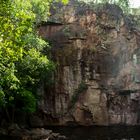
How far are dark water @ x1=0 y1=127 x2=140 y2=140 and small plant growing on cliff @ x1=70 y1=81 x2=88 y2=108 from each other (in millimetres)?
2574

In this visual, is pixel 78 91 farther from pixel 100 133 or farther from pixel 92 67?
pixel 100 133

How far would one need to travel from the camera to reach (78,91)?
31844 mm

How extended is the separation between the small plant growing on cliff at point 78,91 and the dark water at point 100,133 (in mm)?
2574

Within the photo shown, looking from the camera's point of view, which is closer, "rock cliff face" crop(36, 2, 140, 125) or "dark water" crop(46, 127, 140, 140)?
"dark water" crop(46, 127, 140, 140)

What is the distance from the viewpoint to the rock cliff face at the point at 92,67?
31.7m

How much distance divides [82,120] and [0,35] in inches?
982

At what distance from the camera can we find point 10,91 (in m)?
23.3

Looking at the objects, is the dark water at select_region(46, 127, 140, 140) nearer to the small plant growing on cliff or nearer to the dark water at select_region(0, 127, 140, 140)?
the dark water at select_region(0, 127, 140, 140)

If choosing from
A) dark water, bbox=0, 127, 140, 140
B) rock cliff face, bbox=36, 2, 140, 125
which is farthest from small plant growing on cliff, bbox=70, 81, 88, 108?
dark water, bbox=0, 127, 140, 140

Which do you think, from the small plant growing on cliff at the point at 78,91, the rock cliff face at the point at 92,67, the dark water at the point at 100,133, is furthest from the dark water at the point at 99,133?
the small plant growing on cliff at the point at 78,91

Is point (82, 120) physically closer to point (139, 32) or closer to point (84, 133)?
point (84, 133)

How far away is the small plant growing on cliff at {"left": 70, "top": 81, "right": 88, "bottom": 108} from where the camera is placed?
3170 centimetres

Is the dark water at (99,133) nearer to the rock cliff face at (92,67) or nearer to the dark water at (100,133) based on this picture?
the dark water at (100,133)

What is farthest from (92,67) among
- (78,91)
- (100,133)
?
(100,133)
